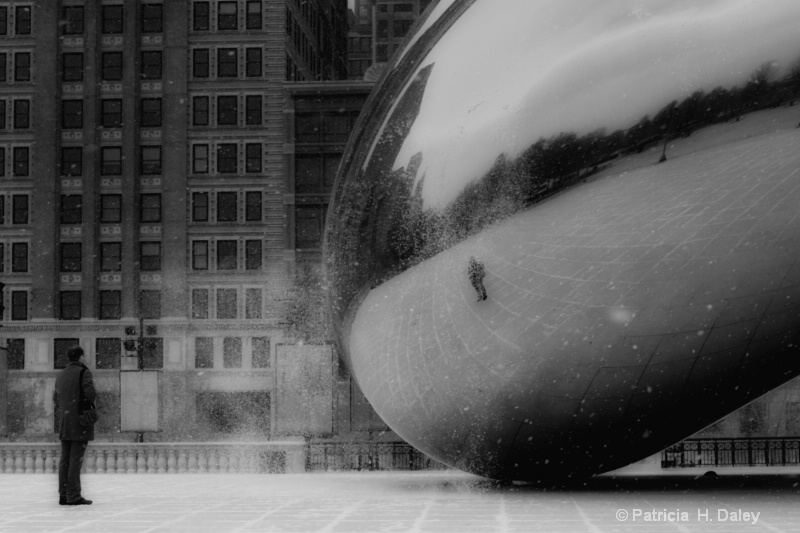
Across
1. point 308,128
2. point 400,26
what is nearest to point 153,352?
point 308,128

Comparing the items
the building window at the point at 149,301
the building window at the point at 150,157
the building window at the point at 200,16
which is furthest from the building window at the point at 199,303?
the building window at the point at 200,16

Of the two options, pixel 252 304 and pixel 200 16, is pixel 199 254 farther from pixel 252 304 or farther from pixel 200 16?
pixel 200 16

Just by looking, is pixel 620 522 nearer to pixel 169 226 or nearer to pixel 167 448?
pixel 167 448

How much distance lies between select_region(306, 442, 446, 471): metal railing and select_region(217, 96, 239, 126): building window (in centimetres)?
4248

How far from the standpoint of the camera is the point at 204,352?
60250 mm

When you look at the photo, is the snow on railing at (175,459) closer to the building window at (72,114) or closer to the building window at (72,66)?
the building window at (72,114)

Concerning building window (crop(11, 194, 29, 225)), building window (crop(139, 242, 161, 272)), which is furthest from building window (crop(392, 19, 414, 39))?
building window (crop(11, 194, 29, 225))

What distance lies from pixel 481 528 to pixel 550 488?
358cm

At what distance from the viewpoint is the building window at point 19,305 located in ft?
201

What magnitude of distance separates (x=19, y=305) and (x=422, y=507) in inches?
2210

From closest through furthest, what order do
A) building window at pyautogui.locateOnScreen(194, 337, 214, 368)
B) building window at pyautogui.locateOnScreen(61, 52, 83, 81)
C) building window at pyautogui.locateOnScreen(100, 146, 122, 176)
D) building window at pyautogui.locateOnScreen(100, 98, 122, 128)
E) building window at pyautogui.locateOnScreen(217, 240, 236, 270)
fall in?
building window at pyautogui.locateOnScreen(194, 337, 214, 368) < building window at pyautogui.locateOnScreen(217, 240, 236, 270) < building window at pyautogui.locateOnScreen(100, 146, 122, 176) < building window at pyautogui.locateOnScreen(100, 98, 122, 128) < building window at pyautogui.locateOnScreen(61, 52, 83, 81)

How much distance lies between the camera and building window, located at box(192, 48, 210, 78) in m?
62.2

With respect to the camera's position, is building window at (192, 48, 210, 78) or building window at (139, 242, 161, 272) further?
building window at (192, 48, 210, 78)

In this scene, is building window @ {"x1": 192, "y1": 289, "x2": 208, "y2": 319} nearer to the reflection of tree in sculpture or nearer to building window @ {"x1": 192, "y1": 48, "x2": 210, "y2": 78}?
building window @ {"x1": 192, "y1": 48, "x2": 210, "y2": 78}
